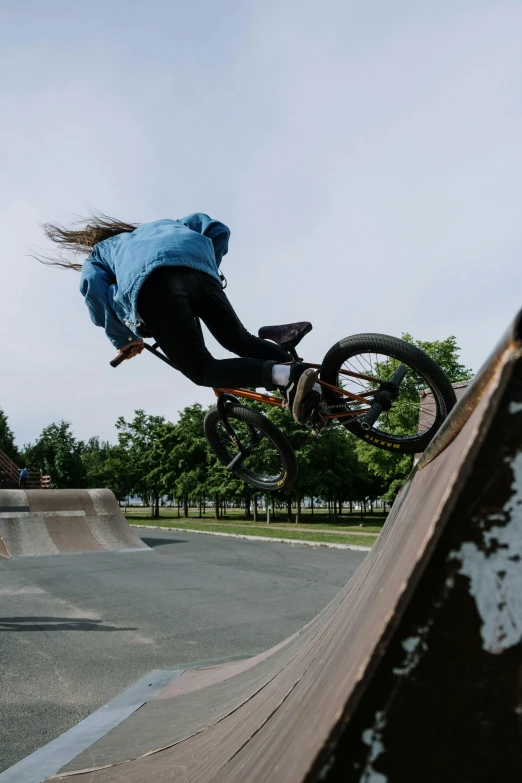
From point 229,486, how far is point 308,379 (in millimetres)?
31660

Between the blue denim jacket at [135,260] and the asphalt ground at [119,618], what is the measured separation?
98.2 inches

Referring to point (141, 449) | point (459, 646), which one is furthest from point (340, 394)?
point (141, 449)

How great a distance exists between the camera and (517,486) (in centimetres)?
52

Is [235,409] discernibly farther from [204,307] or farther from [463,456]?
[463,456]

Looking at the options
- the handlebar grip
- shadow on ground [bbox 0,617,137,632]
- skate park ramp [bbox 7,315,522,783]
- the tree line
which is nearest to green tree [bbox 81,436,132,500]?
the tree line

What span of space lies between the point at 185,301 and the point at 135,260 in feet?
1.12

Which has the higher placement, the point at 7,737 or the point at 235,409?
the point at 235,409

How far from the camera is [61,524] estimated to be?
14.3 meters

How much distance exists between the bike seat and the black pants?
378mm

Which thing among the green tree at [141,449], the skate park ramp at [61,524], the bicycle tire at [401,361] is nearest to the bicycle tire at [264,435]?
the bicycle tire at [401,361]

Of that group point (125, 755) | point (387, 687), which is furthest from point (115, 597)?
point (387, 687)

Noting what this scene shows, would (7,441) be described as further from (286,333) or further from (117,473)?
(286,333)

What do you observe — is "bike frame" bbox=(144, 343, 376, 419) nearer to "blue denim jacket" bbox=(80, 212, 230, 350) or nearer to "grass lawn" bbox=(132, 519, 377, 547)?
"blue denim jacket" bbox=(80, 212, 230, 350)

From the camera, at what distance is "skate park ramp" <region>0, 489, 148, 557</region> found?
12906mm
